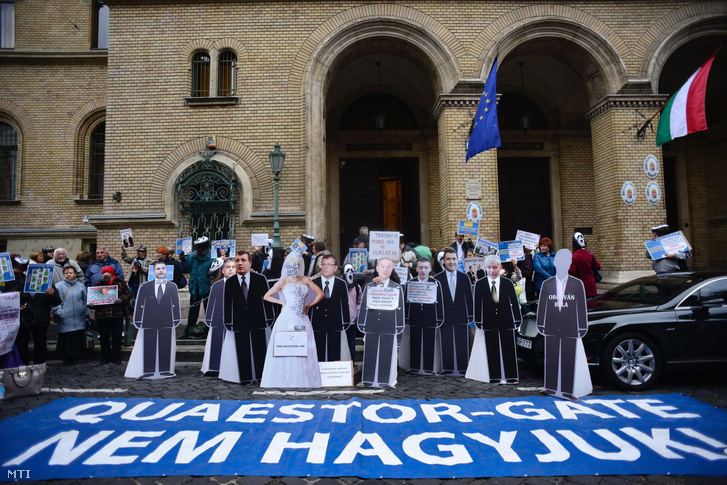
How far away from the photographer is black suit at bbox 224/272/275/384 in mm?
6262

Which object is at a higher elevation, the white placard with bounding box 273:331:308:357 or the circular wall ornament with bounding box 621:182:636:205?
the circular wall ornament with bounding box 621:182:636:205

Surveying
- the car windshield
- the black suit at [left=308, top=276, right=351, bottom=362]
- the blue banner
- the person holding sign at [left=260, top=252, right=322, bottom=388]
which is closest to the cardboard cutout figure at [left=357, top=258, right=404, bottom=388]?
the black suit at [left=308, top=276, right=351, bottom=362]

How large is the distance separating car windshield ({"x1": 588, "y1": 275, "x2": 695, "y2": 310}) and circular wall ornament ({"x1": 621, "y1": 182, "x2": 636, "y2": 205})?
18.9 ft

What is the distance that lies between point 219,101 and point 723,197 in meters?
17.4

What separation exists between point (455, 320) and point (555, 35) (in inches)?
A: 378

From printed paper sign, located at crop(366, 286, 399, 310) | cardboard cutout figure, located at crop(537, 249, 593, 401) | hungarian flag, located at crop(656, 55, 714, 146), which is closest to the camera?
cardboard cutout figure, located at crop(537, 249, 593, 401)

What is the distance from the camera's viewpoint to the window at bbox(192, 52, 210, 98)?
1195 cm

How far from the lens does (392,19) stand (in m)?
11.6

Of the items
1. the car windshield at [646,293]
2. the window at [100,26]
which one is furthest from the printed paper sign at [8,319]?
the window at [100,26]

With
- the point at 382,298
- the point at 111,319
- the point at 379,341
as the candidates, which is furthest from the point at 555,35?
the point at 111,319

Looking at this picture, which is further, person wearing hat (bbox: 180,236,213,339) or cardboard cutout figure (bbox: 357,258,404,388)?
person wearing hat (bbox: 180,236,213,339)

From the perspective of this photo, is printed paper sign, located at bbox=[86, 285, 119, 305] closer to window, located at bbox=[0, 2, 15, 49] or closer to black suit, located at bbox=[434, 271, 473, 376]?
black suit, located at bbox=[434, 271, 473, 376]

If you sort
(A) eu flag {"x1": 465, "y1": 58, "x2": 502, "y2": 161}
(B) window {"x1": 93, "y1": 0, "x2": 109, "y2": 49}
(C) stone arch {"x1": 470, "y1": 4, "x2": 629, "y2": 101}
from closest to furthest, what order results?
(A) eu flag {"x1": 465, "y1": 58, "x2": 502, "y2": 161}
(C) stone arch {"x1": 470, "y1": 4, "x2": 629, "y2": 101}
(B) window {"x1": 93, "y1": 0, "x2": 109, "y2": 49}

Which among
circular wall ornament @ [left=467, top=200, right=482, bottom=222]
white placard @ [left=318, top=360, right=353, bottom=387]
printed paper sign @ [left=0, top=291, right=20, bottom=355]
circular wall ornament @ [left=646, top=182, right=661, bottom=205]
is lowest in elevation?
white placard @ [left=318, top=360, right=353, bottom=387]
